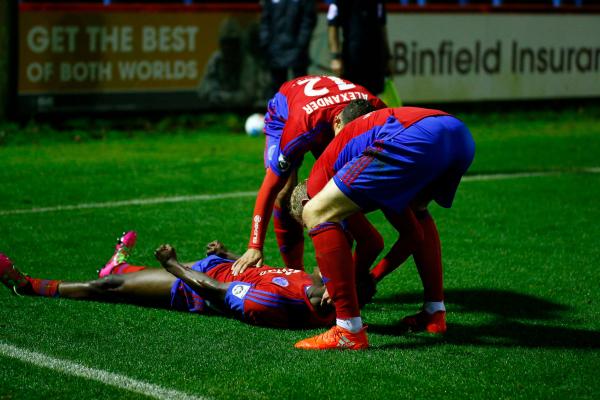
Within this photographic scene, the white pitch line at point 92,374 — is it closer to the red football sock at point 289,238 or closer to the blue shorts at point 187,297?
the blue shorts at point 187,297

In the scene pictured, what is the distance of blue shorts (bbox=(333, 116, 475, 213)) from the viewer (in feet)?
17.5

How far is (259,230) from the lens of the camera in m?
6.02

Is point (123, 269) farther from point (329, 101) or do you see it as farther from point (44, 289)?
point (329, 101)

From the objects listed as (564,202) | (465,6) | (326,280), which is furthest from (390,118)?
(465,6)

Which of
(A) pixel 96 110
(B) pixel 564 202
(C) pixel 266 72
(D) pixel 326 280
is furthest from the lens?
(C) pixel 266 72

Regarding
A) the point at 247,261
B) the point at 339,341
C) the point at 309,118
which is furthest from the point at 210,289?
the point at 309,118

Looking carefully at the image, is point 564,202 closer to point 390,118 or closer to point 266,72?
point 390,118

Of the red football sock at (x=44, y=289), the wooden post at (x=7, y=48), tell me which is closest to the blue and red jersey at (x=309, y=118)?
the red football sock at (x=44, y=289)

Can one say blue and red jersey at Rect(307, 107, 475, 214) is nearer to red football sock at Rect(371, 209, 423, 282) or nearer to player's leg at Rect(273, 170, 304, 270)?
red football sock at Rect(371, 209, 423, 282)

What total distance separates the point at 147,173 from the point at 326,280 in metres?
6.21

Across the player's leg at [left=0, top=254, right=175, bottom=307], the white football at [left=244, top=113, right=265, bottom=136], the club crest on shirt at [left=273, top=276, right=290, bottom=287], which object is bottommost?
the white football at [left=244, top=113, right=265, bottom=136]

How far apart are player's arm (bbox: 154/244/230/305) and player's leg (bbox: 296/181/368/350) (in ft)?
2.47

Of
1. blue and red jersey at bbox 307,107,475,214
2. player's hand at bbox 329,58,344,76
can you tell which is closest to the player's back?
blue and red jersey at bbox 307,107,475,214

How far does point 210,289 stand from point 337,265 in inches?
35.8
